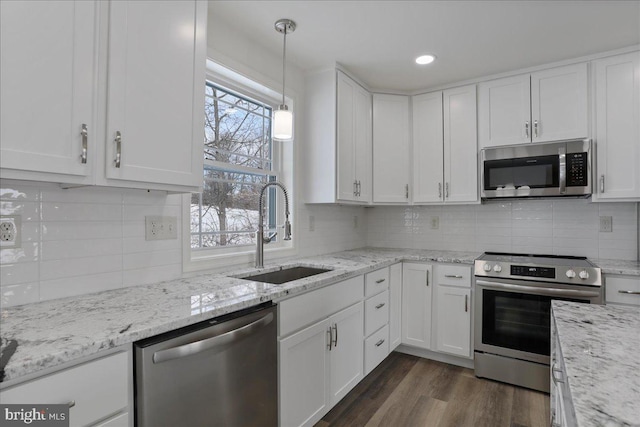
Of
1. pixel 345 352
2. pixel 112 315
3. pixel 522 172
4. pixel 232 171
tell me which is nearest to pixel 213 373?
pixel 112 315

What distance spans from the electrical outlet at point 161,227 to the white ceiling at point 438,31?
120 cm

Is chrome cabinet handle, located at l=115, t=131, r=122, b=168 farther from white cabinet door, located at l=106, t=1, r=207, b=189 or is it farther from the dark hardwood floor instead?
the dark hardwood floor

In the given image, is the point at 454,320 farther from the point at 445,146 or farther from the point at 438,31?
the point at 438,31

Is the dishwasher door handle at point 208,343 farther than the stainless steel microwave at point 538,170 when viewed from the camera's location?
No

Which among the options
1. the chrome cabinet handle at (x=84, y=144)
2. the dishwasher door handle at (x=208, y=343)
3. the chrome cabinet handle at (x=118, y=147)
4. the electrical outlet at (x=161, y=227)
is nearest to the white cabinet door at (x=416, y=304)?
the dishwasher door handle at (x=208, y=343)

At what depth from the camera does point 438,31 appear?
7.33 ft

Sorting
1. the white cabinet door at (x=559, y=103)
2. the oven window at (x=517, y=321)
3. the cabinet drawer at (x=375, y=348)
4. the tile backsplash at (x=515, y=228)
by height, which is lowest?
the cabinet drawer at (x=375, y=348)

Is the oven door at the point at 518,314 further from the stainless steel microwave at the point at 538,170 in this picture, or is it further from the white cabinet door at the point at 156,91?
the white cabinet door at the point at 156,91

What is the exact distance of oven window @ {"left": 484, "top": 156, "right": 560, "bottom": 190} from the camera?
2.64 meters

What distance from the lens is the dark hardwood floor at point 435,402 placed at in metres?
2.11

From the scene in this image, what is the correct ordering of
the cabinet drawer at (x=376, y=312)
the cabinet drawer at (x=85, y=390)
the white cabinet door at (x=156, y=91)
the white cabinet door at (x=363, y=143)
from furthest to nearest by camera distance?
the white cabinet door at (x=363, y=143), the cabinet drawer at (x=376, y=312), the white cabinet door at (x=156, y=91), the cabinet drawer at (x=85, y=390)

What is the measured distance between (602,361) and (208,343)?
1.14 m

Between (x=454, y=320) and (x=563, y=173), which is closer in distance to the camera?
(x=563, y=173)

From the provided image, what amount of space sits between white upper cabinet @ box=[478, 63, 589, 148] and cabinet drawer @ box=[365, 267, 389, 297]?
1.38 m
